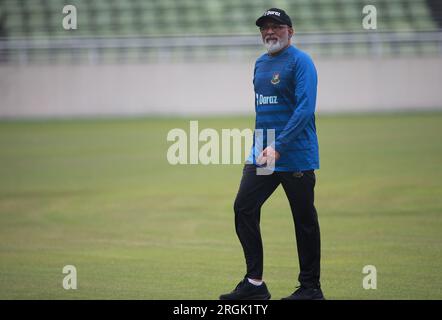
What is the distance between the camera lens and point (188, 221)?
1077 centimetres

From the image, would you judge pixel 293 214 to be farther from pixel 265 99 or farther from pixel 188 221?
pixel 188 221

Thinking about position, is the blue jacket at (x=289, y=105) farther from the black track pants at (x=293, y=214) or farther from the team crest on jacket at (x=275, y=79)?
the black track pants at (x=293, y=214)

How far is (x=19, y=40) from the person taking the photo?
2725 cm

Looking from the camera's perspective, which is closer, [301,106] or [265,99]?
[301,106]

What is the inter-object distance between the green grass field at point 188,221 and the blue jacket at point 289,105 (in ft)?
3.75

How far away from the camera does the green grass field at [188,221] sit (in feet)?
24.4

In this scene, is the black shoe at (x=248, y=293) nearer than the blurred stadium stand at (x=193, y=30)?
Yes

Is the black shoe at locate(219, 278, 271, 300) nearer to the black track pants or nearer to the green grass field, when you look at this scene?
the black track pants

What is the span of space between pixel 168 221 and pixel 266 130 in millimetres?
4618

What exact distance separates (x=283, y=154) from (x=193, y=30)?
75.3ft

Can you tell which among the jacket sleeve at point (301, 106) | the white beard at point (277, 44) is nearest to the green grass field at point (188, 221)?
the jacket sleeve at point (301, 106)

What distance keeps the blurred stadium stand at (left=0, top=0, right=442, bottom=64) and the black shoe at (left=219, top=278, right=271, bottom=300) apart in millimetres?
19832

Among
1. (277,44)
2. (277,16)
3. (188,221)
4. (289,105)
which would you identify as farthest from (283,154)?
(188,221)

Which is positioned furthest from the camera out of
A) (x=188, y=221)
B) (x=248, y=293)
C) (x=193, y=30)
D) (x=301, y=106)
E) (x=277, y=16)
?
(x=193, y=30)
